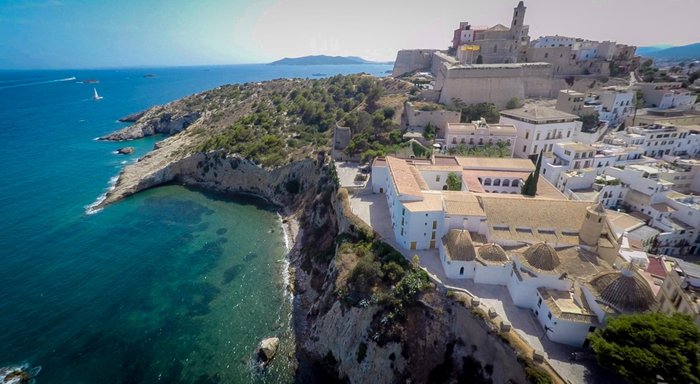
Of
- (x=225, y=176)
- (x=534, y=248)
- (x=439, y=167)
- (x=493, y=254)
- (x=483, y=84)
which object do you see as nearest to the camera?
(x=534, y=248)

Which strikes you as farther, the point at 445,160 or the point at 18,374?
the point at 445,160

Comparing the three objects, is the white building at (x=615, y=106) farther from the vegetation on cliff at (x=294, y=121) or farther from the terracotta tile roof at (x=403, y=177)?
the terracotta tile roof at (x=403, y=177)

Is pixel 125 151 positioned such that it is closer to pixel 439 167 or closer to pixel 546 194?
pixel 439 167

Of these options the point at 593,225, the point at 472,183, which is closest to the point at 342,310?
the point at 472,183

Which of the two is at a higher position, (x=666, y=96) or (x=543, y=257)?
(x=666, y=96)

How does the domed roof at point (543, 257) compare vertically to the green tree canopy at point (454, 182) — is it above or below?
below

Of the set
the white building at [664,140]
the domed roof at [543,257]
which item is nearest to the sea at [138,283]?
the domed roof at [543,257]
